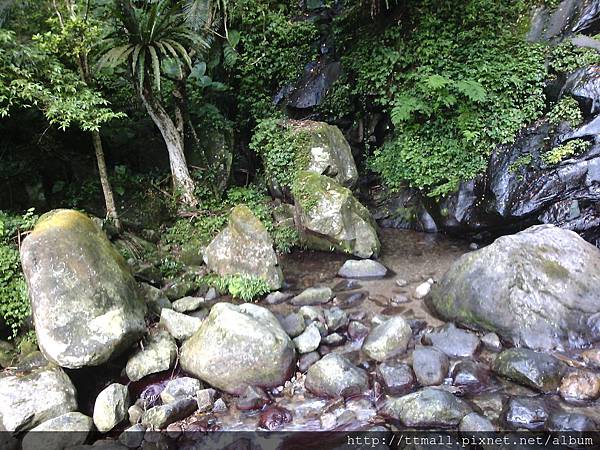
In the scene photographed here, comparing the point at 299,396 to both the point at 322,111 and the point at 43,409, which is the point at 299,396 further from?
the point at 322,111

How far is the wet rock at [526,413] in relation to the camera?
3387mm

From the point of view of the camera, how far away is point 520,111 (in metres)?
6.90

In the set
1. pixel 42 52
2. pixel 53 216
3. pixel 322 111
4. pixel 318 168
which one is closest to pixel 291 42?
pixel 322 111

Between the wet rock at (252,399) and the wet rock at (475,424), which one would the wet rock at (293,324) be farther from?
the wet rock at (475,424)

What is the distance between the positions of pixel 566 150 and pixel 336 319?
170 inches

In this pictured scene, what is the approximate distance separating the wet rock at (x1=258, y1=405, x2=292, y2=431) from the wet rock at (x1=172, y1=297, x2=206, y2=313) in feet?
6.48

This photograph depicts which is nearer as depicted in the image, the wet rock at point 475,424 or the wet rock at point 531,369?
the wet rock at point 475,424

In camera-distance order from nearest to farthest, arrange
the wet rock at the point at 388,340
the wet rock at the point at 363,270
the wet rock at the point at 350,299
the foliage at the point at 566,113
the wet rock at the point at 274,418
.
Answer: the wet rock at the point at 274,418 → the wet rock at the point at 388,340 → the wet rock at the point at 350,299 → the wet rock at the point at 363,270 → the foliage at the point at 566,113

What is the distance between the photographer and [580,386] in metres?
3.61

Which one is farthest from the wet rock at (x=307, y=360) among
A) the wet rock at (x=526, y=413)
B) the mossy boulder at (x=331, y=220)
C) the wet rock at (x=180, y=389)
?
the mossy boulder at (x=331, y=220)

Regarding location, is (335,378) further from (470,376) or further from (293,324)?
(470,376)

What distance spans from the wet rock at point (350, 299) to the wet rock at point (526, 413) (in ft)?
7.48

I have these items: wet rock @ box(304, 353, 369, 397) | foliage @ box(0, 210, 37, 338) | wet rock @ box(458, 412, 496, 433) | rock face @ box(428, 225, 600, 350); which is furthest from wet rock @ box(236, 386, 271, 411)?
foliage @ box(0, 210, 37, 338)

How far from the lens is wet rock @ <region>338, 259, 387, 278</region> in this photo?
20.3 feet
